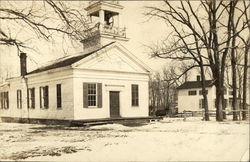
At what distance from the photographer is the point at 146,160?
7164mm

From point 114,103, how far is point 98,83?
1650mm

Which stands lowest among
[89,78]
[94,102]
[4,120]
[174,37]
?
[4,120]

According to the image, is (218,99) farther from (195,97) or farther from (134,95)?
(195,97)

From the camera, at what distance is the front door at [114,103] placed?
18.4 m

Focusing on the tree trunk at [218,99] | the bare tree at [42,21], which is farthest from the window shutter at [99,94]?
the bare tree at [42,21]

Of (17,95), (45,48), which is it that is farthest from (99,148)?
(17,95)

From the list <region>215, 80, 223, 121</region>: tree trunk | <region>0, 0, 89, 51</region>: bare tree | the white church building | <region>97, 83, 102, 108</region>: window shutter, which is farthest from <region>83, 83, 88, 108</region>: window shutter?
<region>0, 0, 89, 51</region>: bare tree

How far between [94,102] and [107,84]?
1.41 metres

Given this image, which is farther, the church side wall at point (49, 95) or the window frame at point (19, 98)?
the window frame at point (19, 98)

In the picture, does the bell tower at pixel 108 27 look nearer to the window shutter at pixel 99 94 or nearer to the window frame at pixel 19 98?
the window shutter at pixel 99 94

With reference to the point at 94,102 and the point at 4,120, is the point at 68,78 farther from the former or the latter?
the point at 4,120

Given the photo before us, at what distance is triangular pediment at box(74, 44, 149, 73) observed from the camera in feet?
57.2

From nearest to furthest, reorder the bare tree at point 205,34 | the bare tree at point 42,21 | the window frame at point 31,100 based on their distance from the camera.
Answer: the bare tree at point 42,21, the bare tree at point 205,34, the window frame at point 31,100

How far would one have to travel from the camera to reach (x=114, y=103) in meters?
18.6
